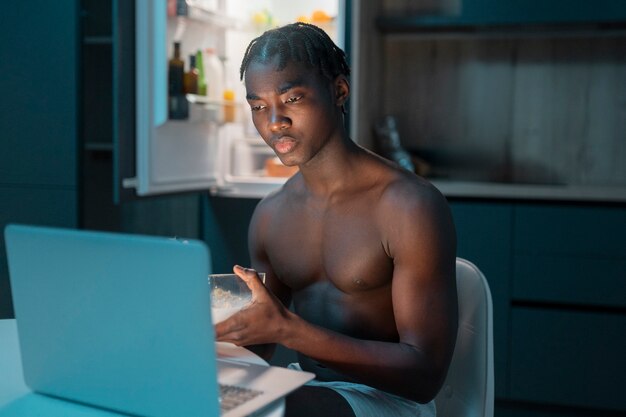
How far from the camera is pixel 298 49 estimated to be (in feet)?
4.30

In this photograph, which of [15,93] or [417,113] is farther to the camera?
[417,113]

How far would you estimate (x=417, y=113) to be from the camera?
330 centimetres

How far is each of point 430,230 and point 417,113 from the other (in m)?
2.10

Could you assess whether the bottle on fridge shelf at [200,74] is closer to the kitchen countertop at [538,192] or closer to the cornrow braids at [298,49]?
the kitchen countertop at [538,192]

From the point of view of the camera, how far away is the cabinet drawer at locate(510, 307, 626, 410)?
8.59ft

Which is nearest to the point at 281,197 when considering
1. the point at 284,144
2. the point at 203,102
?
the point at 284,144

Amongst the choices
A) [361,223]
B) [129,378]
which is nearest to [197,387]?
[129,378]

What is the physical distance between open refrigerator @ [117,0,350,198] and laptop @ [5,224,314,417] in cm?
146

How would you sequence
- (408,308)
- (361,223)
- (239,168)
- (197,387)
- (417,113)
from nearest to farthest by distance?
(197,387) < (408,308) < (361,223) < (239,168) < (417,113)

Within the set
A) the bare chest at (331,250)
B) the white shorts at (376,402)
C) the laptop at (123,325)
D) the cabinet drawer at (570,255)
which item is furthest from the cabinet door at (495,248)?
the laptop at (123,325)

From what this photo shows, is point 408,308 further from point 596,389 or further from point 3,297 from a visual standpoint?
point 3,297

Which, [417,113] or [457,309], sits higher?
[417,113]

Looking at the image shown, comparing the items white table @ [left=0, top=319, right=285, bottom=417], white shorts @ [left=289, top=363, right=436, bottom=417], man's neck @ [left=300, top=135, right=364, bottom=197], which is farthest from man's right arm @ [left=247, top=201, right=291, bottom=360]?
white table @ [left=0, top=319, right=285, bottom=417]

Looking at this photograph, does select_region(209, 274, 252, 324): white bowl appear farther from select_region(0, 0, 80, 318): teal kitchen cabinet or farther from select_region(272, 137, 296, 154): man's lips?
select_region(0, 0, 80, 318): teal kitchen cabinet
